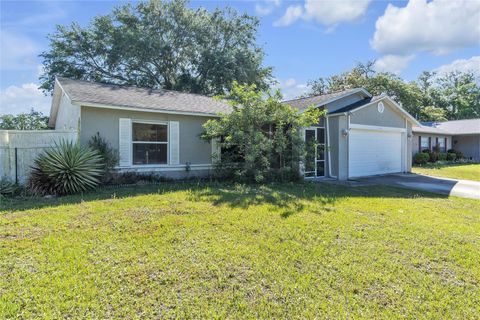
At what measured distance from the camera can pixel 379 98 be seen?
1389cm

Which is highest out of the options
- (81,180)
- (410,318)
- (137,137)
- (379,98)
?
(379,98)

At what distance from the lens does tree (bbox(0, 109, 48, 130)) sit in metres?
28.5

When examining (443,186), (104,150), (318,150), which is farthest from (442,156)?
(104,150)

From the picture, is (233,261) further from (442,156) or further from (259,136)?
(442,156)

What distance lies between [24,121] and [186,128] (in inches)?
1066

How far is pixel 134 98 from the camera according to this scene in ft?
35.8

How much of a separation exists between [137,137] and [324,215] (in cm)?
729

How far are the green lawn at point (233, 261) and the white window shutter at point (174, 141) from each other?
13.8 feet

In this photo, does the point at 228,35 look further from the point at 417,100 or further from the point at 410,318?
the point at 410,318

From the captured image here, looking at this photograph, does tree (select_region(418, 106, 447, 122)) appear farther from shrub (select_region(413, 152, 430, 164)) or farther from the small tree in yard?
the small tree in yard

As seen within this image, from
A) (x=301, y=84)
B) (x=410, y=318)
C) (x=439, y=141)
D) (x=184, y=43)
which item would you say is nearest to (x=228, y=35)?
(x=184, y=43)

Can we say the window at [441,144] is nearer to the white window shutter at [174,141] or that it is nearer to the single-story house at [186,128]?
the single-story house at [186,128]

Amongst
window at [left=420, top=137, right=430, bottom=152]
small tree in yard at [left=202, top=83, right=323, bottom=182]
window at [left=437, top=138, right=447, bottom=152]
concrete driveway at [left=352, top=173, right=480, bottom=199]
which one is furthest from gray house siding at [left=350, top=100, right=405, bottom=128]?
window at [left=437, top=138, right=447, bottom=152]

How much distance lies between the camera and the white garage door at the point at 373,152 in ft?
43.1
